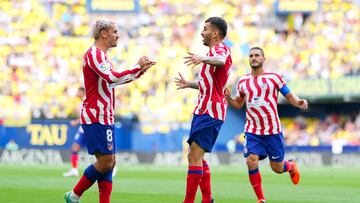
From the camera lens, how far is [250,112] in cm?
1280

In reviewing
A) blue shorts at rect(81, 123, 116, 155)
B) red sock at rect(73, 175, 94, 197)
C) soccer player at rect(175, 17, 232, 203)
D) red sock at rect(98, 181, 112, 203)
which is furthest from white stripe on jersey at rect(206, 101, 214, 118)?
red sock at rect(73, 175, 94, 197)

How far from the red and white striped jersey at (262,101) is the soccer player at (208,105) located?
59.2 inches

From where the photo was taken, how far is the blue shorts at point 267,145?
12.6m

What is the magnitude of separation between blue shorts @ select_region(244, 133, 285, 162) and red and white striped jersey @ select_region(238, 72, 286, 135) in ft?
0.23

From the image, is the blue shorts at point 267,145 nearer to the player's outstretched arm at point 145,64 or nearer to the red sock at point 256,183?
the red sock at point 256,183

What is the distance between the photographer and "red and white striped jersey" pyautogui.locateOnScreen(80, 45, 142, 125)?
1013cm

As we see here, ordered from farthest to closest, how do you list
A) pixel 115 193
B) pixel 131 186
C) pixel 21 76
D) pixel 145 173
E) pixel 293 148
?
pixel 21 76 < pixel 293 148 < pixel 145 173 < pixel 131 186 < pixel 115 193

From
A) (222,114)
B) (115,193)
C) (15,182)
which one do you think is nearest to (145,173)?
(15,182)

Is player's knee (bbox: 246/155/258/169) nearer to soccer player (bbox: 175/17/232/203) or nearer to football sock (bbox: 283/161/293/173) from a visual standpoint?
football sock (bbox: 283/161/293/173)

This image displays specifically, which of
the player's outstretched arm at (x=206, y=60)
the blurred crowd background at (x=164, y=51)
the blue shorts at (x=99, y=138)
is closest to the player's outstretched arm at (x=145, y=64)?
the player's outstretched arm at (x=206, y=60)

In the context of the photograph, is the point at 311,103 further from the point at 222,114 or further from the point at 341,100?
the point at 222,114

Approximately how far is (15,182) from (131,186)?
241 cm

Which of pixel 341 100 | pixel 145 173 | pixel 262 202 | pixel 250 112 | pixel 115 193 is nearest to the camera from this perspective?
pixel 262 202

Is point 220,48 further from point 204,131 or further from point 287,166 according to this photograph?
point 287,166
